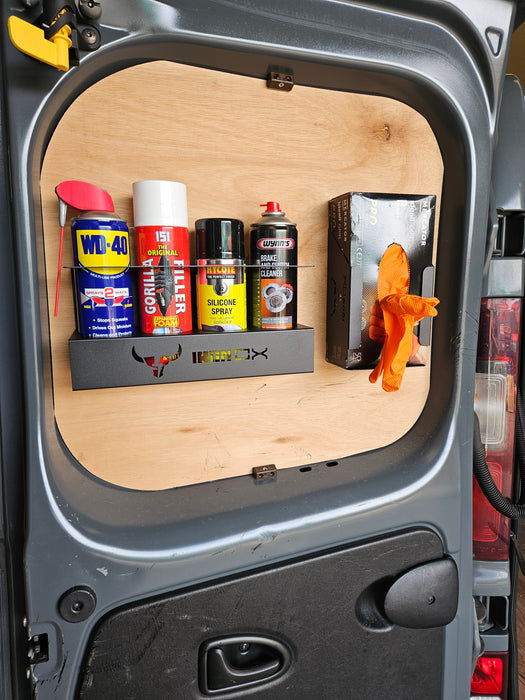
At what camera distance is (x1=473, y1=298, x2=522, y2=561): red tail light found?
1001 mm

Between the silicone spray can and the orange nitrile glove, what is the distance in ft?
1.44

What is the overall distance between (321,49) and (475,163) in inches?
13.3

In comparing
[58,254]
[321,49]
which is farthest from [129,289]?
[321,49]

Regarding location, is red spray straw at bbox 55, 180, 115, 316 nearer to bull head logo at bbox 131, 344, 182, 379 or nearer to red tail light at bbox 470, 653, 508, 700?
bull head logo at bbox 131, 344, 182, 379

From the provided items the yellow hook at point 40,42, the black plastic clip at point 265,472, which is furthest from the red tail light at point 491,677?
the yellow hook at point 40,42

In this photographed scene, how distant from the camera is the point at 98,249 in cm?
59

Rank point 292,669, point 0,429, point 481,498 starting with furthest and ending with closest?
point 481,498 → point 292,669 → point 0,429

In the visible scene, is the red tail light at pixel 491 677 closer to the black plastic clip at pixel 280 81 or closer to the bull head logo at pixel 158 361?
the bull head logo at pixel 158 361

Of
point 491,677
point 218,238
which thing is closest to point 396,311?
point 218,238

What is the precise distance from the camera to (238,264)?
0.66 meters

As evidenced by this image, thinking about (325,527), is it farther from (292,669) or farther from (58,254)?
(58,254)

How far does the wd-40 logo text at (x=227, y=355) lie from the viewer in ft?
2.14

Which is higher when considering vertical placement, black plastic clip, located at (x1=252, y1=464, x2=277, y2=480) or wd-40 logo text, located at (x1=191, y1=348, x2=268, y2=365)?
wd-40 logo text, located at (x1=191, y1=348, x2=268, y2=365)

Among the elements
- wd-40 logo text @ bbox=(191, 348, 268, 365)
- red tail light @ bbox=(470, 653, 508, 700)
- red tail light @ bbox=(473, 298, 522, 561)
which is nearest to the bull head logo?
wd-40 logo text @ bbox=(191, 348, 268, 365)
